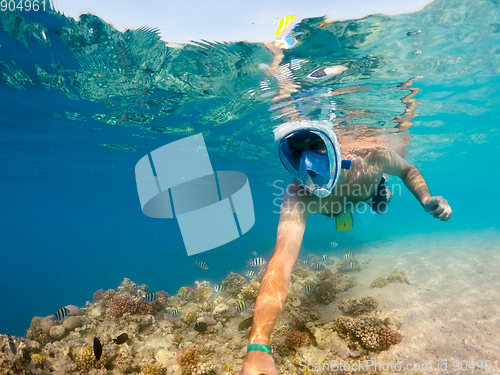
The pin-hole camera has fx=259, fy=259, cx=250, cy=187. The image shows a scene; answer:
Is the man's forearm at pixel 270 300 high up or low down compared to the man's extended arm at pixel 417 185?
down

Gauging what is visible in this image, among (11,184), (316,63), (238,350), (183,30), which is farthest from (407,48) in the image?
(11,184)

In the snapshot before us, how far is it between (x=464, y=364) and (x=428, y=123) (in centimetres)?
1807

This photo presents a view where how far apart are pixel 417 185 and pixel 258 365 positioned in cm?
389

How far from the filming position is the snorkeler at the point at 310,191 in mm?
2547

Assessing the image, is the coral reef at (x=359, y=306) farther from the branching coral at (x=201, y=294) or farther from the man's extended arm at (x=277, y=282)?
the branching coral at (x=201, y=294)

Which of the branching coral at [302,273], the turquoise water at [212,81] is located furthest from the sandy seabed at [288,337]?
the turquoise water at [212,81]

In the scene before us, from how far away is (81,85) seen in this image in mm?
11172

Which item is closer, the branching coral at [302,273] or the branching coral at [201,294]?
the branching coral at [201,294]

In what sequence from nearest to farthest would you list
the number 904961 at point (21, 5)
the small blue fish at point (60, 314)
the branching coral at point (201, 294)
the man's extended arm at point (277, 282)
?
the man's extended arm at point (277, 282)
the small blue fish at point (60, 314)
the number 904961 at point (21, 5)
the branching coral at point (201, 294)

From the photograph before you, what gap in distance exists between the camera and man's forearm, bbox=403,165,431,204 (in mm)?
4109

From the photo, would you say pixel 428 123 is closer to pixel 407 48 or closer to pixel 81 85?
pixel 407 48

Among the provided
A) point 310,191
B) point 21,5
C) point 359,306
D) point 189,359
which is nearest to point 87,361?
point 189,359

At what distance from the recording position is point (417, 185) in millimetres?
4410

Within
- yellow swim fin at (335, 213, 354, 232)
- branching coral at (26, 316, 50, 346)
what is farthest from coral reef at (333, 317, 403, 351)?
branching coral at (26, 316, 50, 346)
